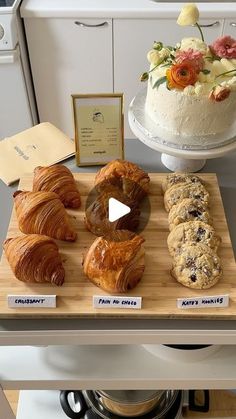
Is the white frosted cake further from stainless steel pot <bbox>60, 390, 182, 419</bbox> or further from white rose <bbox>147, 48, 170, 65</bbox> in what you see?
stainless steel pot <bbox>60, 390, 182, 419</bbox>

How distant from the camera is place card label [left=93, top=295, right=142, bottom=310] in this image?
2.43 ft

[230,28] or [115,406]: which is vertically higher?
[230,28]

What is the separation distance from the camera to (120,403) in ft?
3.56

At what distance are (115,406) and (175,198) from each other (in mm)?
556

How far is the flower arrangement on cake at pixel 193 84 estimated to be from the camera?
2.74ft

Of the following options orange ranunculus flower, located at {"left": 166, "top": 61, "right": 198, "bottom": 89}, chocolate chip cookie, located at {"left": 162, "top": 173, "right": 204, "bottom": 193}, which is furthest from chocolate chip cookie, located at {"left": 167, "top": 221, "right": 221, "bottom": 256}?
orange ranunculus flower, located at {"left": 166, "top": 61, "right": 198, "bottom": 89}

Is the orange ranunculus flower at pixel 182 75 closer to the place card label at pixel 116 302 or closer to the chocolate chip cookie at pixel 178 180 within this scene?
the chocolate chip cookie at pixel 178 180

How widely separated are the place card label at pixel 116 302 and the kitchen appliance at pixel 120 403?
442 millimetres

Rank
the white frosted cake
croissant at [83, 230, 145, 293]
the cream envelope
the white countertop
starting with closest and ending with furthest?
croissant at [83, 230, 145, 293] < the white frosted cake < the cream envelope < the white countertop

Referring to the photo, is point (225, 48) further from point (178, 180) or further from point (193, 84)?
point (178, 180)

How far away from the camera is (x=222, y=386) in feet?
3.01

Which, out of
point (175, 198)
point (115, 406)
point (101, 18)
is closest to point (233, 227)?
point (175, 198)

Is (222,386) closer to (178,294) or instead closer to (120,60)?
(178,294)
